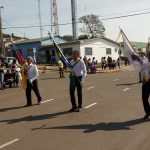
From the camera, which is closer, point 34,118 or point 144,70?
point 144,70

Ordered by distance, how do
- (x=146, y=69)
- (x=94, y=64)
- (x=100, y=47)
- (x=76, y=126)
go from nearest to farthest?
(x=76, y=126) < (x=146, y=69) < (x=94, y=64) < (x=100, y=47)

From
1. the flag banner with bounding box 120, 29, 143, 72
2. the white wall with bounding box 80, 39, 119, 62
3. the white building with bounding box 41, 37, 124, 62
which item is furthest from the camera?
the white wall with bounding box 80, 39, 119, 62

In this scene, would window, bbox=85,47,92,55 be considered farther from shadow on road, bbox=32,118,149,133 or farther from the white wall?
shadow on road, bbox=32,118,149,133

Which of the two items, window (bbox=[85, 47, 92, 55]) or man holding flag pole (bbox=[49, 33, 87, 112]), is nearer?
man holding flag pole (bbox=[49, 33, 87, 112])

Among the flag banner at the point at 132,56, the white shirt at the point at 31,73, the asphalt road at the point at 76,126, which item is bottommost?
the asphalt road at the point at 76,126

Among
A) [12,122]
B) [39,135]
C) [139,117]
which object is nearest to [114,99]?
[139,117]

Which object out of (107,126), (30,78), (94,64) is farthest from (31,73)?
(94,64)

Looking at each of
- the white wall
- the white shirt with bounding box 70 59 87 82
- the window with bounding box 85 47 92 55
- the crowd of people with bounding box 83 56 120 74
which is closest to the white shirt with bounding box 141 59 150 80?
the white shirt with bounding box 70 59 87 82

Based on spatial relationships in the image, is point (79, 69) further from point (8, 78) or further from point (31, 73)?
point (8, 78)

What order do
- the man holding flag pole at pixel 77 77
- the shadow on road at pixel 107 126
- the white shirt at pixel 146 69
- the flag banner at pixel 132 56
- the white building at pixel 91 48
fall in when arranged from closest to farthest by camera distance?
the shadow on road at pixel 107 126, the white shirt at pixel 146 69, the flag banner at pixel 132 56, the man holding flag pole at pixel 77 77, the white building at pixel 91 48

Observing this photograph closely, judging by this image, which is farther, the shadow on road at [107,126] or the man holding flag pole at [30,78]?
the man holding flag pole at [30,78]

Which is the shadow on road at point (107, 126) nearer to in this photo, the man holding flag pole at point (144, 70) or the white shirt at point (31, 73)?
the man holding flag pole at point (144, 70)

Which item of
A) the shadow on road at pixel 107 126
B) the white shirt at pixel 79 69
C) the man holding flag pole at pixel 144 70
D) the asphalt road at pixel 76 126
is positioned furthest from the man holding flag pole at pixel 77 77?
the shadow on road at pixel 107 126

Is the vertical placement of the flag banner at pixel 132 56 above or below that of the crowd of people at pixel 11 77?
above
